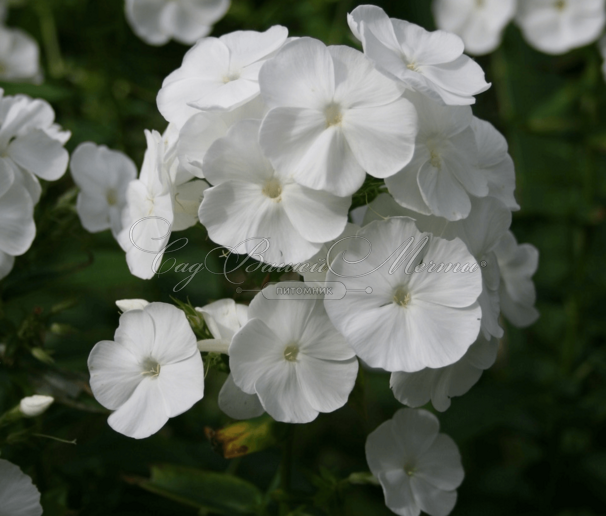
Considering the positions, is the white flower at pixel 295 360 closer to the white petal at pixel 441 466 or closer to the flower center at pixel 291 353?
the flower center at pixel 291 353

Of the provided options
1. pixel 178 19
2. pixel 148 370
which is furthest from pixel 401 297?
pixel 178 19

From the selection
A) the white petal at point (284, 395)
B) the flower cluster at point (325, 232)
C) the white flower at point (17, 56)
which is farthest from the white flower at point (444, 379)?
the white flower at point (17, 56)

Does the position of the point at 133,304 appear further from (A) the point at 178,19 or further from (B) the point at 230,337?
(A) the point at 178,19

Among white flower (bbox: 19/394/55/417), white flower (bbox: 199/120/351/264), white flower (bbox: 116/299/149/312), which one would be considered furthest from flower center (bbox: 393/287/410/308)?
white flower (bbox: 19/394/55/417)

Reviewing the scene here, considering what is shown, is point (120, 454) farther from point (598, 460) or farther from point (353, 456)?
point (598, 460)

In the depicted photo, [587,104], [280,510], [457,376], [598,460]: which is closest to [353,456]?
[598,460]
